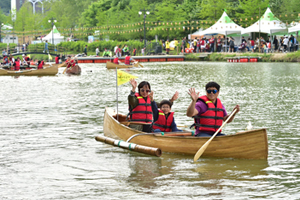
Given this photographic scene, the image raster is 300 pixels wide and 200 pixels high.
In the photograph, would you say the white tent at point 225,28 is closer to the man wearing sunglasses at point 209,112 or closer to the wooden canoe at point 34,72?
the wooden canoe at point 34,72

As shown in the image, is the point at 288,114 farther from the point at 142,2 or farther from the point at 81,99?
the point at 142,2

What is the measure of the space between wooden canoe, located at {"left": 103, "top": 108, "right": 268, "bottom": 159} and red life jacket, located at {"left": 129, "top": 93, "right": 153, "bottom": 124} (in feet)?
1.78

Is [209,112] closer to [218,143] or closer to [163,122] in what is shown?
[218,143]

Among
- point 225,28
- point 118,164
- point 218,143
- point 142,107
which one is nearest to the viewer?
point 218,143

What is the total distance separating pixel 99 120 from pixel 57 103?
16.3 feet

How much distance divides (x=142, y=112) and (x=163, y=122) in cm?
59

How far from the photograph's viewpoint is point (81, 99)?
21.6 m

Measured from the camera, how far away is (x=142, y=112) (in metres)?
11.5

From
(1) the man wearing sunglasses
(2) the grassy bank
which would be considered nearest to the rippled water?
(1) the man wearing sunglasses

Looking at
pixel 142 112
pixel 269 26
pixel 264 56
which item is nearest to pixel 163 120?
pixel 142 112

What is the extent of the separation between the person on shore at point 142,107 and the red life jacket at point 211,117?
175 centimetres

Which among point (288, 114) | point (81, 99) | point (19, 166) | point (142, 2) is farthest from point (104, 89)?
point (142, 2)

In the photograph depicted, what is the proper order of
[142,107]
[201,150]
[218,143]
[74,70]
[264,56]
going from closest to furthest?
[201,150]
[218,143]
[142,107]
[74,70]
[264,56]

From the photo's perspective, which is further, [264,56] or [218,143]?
[264,56]
